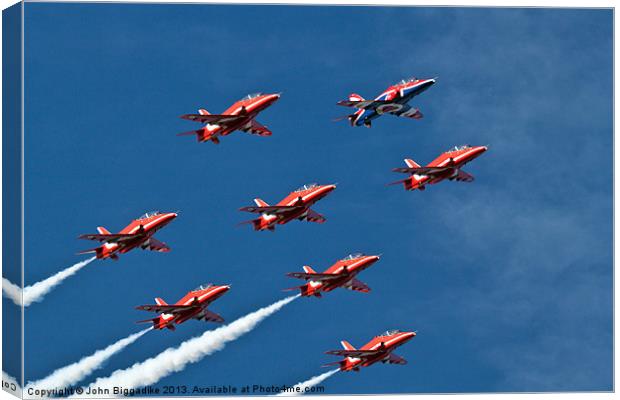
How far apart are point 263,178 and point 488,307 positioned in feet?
55.9

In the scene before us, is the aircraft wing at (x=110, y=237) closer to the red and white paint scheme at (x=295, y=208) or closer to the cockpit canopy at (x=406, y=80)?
the red and white paint scheme at (x=295, y=208)

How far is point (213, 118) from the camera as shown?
124938 millimetres

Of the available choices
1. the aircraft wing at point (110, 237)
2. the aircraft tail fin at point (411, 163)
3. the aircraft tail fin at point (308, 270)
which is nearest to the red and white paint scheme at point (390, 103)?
the aircraft tail fin at point (411, 163)

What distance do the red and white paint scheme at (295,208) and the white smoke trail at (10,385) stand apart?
18.1m

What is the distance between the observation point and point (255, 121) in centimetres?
12669

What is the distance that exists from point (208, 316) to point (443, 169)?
18.5 meters

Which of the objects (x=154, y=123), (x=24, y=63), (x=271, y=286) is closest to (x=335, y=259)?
(x=271, y=286)

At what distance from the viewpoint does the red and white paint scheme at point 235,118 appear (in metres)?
125

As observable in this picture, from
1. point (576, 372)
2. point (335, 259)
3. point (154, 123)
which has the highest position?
point (154, 123)

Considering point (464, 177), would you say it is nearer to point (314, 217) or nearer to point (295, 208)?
point (314, 217)

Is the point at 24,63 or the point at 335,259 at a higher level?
the point at 24,63

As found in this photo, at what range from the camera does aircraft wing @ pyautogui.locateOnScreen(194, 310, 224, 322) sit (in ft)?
410

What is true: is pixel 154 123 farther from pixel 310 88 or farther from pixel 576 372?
pixel 576 372

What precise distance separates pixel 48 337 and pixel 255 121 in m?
19.8
